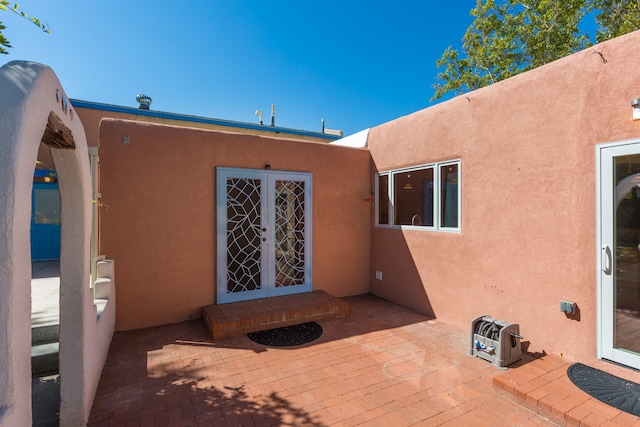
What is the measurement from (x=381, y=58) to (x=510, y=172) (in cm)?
1191

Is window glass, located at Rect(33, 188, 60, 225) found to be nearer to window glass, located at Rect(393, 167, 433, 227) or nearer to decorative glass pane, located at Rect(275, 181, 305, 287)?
decorative glass pane, located at Rect(275, 181, 305, 287)

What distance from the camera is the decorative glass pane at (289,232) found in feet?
22.5

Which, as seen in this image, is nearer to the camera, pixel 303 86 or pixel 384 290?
pixel 384 290

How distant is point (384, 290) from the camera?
752 cm

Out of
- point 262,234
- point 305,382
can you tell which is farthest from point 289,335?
point 262,234

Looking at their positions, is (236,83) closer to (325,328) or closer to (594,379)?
(325,328)

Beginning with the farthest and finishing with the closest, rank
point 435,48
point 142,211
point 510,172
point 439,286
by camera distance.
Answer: point 435,48
point 439,286
point 142,211
point 510,172

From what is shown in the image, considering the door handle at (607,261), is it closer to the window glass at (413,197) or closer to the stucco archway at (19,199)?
the window glass at (413,197)

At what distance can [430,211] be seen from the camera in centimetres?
636

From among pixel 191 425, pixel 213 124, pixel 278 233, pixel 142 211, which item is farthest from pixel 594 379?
pixel 213 124

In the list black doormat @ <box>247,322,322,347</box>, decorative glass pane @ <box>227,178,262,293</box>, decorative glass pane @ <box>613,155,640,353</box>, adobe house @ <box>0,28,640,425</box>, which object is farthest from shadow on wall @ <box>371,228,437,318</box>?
decorative glass pane @ <box>227,178,262,293</box>

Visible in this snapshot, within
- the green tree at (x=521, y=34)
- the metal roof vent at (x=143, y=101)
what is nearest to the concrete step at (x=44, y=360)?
the metal roof vent at (x=143, y=101)

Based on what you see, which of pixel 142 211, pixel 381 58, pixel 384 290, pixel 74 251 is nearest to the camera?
pixel 74 251

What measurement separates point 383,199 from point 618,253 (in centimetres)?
449
